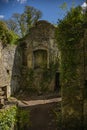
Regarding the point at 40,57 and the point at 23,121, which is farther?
the point at 40,57

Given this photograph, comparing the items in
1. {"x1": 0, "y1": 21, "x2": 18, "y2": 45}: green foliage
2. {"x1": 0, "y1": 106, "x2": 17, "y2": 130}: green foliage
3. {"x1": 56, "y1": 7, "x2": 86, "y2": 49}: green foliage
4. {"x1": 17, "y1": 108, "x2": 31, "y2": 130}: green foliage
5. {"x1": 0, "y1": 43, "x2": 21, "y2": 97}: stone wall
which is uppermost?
{"x1": 0, "y1": 21, "x2": 18, "y2": 45}: green foliage

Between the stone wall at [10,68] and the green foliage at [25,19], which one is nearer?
the stone wall at [10,68]

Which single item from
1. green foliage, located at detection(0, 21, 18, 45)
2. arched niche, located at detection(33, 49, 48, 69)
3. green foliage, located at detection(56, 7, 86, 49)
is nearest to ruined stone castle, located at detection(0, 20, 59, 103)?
arched niche, located at detection(33, 49, 48, 69)

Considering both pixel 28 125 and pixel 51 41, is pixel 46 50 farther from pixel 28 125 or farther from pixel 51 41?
pixel 28 125

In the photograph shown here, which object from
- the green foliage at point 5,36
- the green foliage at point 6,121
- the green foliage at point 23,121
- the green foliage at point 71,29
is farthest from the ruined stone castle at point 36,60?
the green foliage at point 71,29

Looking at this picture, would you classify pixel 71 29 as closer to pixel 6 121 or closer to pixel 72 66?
pixel 72 66

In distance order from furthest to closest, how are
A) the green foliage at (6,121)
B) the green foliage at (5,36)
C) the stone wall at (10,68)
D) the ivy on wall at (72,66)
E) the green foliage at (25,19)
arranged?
the green foliage at (25,19)
the green foliage at (5,36)
the stone wall at (10,68)
the ivy on wall at (72,66)
the green foliage at (6,121)

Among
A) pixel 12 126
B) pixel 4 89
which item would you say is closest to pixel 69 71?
pixel 12 126

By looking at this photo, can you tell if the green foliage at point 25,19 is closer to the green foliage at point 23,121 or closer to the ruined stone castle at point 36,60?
the ruined stone castle at point 36,60

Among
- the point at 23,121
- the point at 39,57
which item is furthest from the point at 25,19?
the point at 23,121

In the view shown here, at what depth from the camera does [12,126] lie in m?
9.55

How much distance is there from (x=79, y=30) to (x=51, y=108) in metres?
6.06

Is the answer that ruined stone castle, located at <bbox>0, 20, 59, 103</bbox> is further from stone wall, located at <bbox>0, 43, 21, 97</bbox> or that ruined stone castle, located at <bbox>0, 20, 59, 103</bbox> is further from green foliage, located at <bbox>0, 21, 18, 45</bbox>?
green foliage, located at <bbox>0, 21, 18, 45</bbox>

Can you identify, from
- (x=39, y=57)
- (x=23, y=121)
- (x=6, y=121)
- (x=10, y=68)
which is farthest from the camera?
(x=39, y=57)
